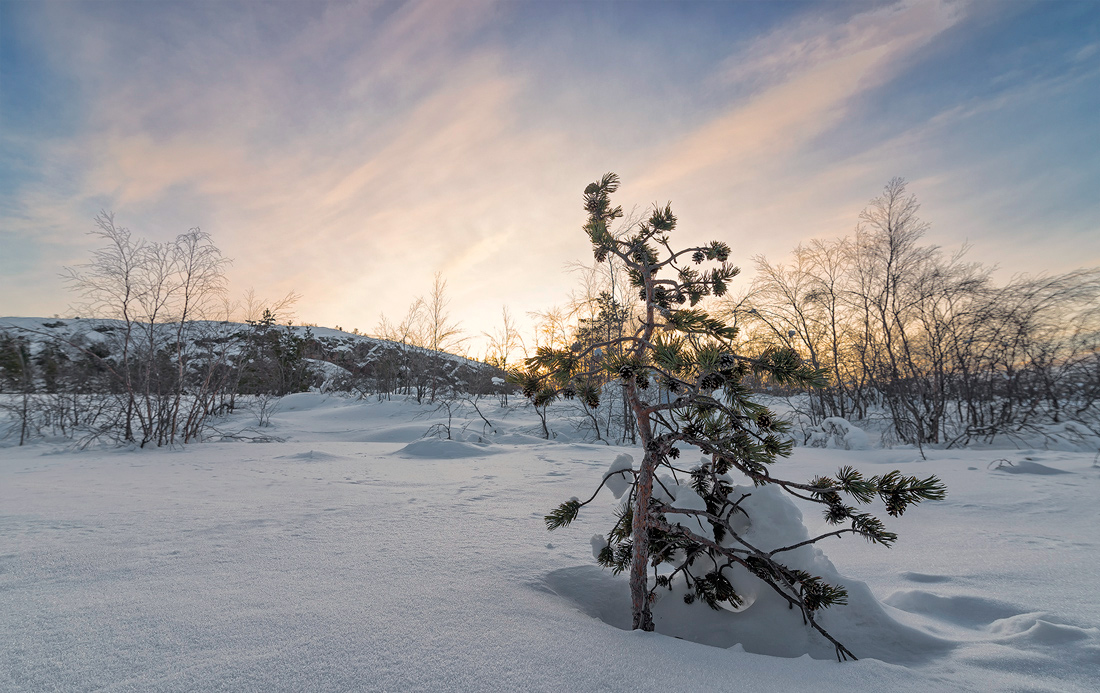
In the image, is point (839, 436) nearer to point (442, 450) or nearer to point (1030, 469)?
point (1030, 469)

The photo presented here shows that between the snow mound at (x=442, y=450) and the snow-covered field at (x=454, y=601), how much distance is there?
244cm

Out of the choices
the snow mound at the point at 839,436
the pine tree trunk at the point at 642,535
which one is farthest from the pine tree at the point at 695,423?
the snow mound at the point at 839,436

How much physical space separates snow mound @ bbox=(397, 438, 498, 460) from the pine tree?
430 cm

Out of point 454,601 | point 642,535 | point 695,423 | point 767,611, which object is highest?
point 695,423

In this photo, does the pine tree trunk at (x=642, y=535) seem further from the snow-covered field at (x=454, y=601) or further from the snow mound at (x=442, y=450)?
the snow mound at (x=442, y=450)

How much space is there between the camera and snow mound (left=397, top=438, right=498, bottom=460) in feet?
19.4

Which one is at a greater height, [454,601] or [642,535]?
[642,535]

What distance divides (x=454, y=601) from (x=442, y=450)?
4.76 metres

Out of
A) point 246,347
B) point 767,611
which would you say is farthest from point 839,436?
point 246,347

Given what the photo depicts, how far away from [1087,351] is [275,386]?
19237mm

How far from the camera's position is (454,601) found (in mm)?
1461

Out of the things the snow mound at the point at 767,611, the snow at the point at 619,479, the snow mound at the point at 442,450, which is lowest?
the snow mound at the point at 442,450

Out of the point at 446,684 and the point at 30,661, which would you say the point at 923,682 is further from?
the point at 30,661

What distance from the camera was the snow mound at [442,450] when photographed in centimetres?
590
